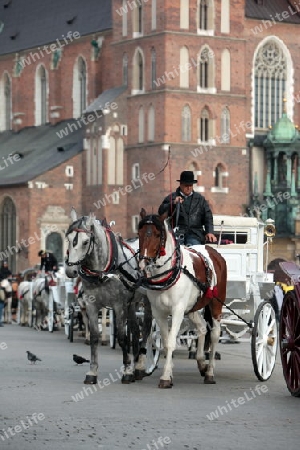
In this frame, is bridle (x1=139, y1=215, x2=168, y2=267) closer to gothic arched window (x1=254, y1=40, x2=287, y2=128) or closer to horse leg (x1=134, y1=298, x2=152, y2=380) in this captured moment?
horse leg (x1=134, y1=298, x2=152, y2=380)

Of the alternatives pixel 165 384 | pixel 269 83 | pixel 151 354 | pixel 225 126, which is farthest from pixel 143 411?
pixel 269 83

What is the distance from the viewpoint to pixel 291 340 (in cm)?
1332

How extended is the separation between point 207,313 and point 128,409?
3.79 metres

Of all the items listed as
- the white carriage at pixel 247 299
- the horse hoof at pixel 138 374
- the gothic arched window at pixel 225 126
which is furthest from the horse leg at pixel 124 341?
the gothic arched window at pixel 225 126

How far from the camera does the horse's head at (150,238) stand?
14273mm

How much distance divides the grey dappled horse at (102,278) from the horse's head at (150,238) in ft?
2.97

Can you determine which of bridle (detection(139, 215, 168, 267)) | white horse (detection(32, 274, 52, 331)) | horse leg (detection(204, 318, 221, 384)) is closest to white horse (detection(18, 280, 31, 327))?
white horse (detection(32, 274, 52, 331))

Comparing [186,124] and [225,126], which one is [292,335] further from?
[225,126]

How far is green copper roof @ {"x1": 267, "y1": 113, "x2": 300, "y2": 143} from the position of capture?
6362 cm

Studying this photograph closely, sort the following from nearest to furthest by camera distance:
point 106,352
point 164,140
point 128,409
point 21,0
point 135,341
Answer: point 128,409
point 135,341
point 106,352
point 164,140
point 21,0

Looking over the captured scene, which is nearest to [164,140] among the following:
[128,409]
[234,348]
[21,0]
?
[21,0]

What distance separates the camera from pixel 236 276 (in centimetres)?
1875

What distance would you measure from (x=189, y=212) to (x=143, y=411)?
4.43m

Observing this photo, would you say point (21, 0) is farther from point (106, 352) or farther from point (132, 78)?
point (106, 352)
